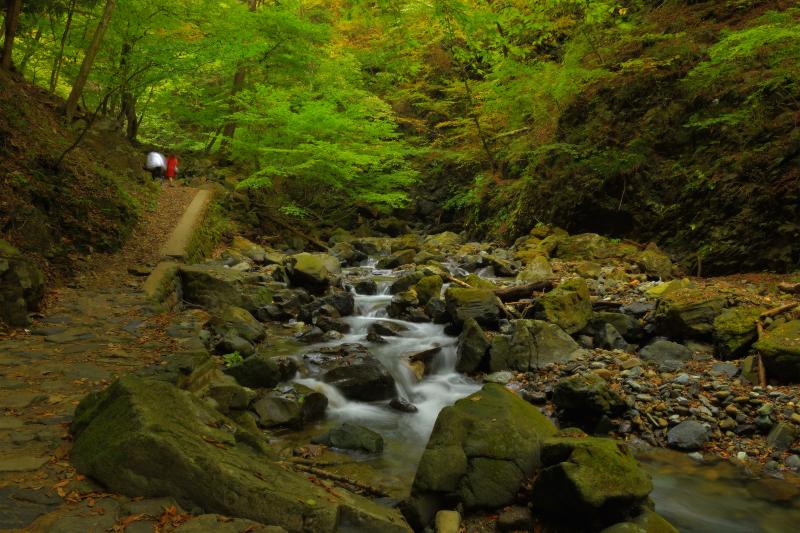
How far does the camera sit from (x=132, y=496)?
107 inches

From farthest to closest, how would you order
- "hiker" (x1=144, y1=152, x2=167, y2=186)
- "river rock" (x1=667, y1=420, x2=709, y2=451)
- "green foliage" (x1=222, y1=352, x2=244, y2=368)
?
"hiker" (x1=144, y1=152, x2=167, y2=186) → "green foliage" (x1=222, y1=352, x2=244, y2=368) → "river rock" (x1=667, y1=420, x2=709, y2=451)

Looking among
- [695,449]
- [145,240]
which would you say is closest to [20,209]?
[145,240]

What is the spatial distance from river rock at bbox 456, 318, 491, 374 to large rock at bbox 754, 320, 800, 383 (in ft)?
11.6

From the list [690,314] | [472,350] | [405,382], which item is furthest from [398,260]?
[690,314]

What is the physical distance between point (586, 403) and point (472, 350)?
2188mm

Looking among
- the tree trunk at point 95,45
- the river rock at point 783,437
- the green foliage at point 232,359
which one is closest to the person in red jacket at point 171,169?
the tree trunk at point 95,45

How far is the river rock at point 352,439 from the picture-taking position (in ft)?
17.0

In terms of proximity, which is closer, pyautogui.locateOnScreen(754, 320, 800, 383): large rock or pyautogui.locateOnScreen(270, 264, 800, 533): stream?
pyautogui.locateOnScreen(270, 264, 800, 533): stream

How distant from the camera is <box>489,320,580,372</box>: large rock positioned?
286 inches

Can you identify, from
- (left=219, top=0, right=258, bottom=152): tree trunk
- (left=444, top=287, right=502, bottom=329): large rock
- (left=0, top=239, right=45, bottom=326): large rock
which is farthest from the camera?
(left=219, top=0, right=258, bottom=152): tree trunk

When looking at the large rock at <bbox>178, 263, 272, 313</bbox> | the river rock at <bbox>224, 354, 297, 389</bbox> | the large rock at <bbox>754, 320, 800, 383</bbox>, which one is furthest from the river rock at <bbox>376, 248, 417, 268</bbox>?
the large rock at <bbox>754, 320, 800, 383</bbox>

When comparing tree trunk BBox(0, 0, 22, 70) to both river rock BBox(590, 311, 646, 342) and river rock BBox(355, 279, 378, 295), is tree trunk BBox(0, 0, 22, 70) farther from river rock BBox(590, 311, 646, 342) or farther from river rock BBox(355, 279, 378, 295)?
river rock BBox(590, 311, 646, 342)

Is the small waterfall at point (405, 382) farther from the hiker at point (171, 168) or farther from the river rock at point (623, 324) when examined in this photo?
the hiker at point (171, 168)

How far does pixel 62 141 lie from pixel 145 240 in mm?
2514
